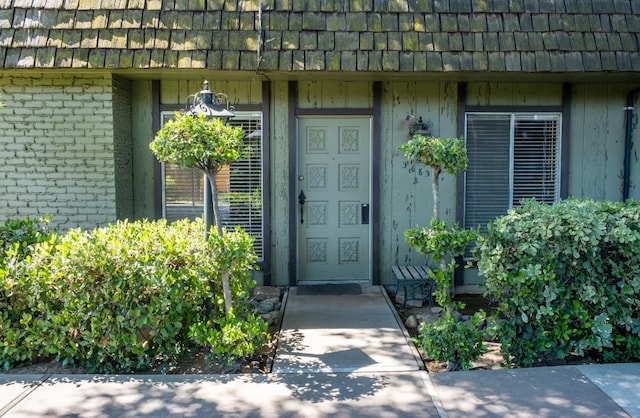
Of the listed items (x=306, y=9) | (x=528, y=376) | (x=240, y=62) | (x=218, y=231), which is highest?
(x=306, y=9)

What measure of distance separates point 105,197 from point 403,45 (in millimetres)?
3919

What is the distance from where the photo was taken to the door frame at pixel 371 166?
6773 millimetres

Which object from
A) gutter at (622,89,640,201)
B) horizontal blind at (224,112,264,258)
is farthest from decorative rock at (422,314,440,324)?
gutter at (622,89,640,201)

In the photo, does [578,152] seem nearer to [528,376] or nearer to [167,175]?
[528,376]

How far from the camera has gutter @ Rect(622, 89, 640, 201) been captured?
686cm

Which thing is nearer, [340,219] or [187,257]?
[187,257]

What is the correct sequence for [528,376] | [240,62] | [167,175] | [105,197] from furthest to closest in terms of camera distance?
[167,175] → [105,197] → [240,62] → [528,376]

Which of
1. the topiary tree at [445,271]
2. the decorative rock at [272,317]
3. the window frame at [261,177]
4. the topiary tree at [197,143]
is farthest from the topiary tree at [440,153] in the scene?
the window frame at [261,177]

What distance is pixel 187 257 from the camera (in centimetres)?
427

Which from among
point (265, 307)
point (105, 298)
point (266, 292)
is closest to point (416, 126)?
point (266, 292)

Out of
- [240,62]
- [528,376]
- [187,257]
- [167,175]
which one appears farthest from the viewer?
[167,175]

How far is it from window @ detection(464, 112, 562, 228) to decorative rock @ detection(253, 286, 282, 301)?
8.72 feet

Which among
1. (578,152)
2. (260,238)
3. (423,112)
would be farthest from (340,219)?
(578,152)

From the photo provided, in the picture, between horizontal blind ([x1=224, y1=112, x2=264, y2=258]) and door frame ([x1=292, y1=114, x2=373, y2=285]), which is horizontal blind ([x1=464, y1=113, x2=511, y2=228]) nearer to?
door frame ([x1=292, y1=114, x2=373, y2=285])
